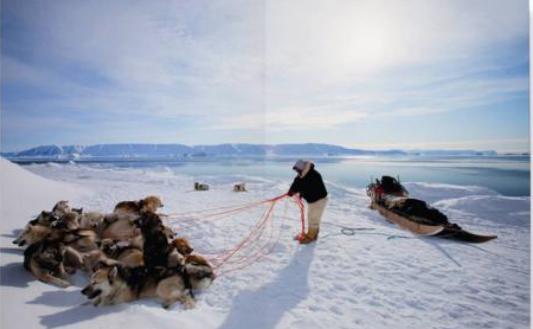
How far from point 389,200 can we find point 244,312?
6.48 metres

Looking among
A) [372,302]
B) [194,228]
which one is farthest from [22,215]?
[372,302]

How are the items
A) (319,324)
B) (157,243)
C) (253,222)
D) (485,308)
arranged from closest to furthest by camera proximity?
1. (319,324)
2. (485,308)
3. (157,243)
4. (253,222)

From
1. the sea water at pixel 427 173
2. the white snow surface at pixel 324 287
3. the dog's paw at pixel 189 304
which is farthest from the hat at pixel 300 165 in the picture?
the sea water at pixel 427 173

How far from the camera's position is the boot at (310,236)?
5.41 metres

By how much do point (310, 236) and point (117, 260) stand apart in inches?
128

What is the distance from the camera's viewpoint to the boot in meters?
5.41

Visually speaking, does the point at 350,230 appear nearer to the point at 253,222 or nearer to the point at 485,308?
the point at 253,222

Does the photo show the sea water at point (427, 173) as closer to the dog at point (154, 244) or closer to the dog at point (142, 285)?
the dog at point (142, 285)

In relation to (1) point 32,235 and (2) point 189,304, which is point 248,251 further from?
(1) point 32,235

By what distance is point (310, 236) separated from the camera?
5465 mm

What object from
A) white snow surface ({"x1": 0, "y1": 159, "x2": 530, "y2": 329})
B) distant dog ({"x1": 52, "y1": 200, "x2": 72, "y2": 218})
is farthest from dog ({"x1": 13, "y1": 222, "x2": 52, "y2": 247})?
distant dog ({"x1": 52, "y1": 200, "x2": 72, "y2": 218})

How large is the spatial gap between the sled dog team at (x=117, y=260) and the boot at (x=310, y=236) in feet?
6.93

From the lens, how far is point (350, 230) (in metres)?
6.49

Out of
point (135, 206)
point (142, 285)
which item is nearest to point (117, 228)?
point (135, 206)
